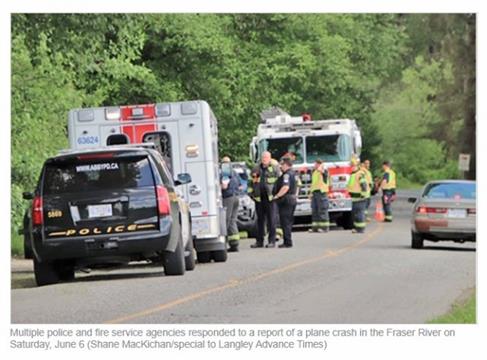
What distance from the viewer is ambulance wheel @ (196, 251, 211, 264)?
914 inches

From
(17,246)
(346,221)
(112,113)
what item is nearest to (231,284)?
(112,113)

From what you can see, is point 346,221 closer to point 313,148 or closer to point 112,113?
point 313,148

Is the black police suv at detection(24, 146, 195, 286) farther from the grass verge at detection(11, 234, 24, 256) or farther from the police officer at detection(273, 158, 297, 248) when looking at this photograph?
the grass verge at detection(11, 234, 24, 256)

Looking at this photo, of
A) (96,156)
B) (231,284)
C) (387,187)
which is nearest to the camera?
(231,284)

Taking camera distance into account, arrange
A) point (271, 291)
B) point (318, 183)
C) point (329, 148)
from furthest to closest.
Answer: point (329, 148), point (318, 183), point (271, 291)

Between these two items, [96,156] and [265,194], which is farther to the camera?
[265,194]

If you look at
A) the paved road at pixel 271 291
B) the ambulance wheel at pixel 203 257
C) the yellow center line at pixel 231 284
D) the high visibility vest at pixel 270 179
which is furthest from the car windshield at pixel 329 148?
the ambulance wheel at pixel 203 257

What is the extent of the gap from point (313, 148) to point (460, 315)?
21.9 m

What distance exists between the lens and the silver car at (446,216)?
2569 centimetres

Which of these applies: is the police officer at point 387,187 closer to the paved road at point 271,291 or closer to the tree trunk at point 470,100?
the paved road at point 271,291

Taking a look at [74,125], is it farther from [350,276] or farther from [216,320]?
[216,320]

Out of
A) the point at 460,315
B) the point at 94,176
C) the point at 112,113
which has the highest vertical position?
the point at 112,113

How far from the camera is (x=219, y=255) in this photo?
75.5ft
